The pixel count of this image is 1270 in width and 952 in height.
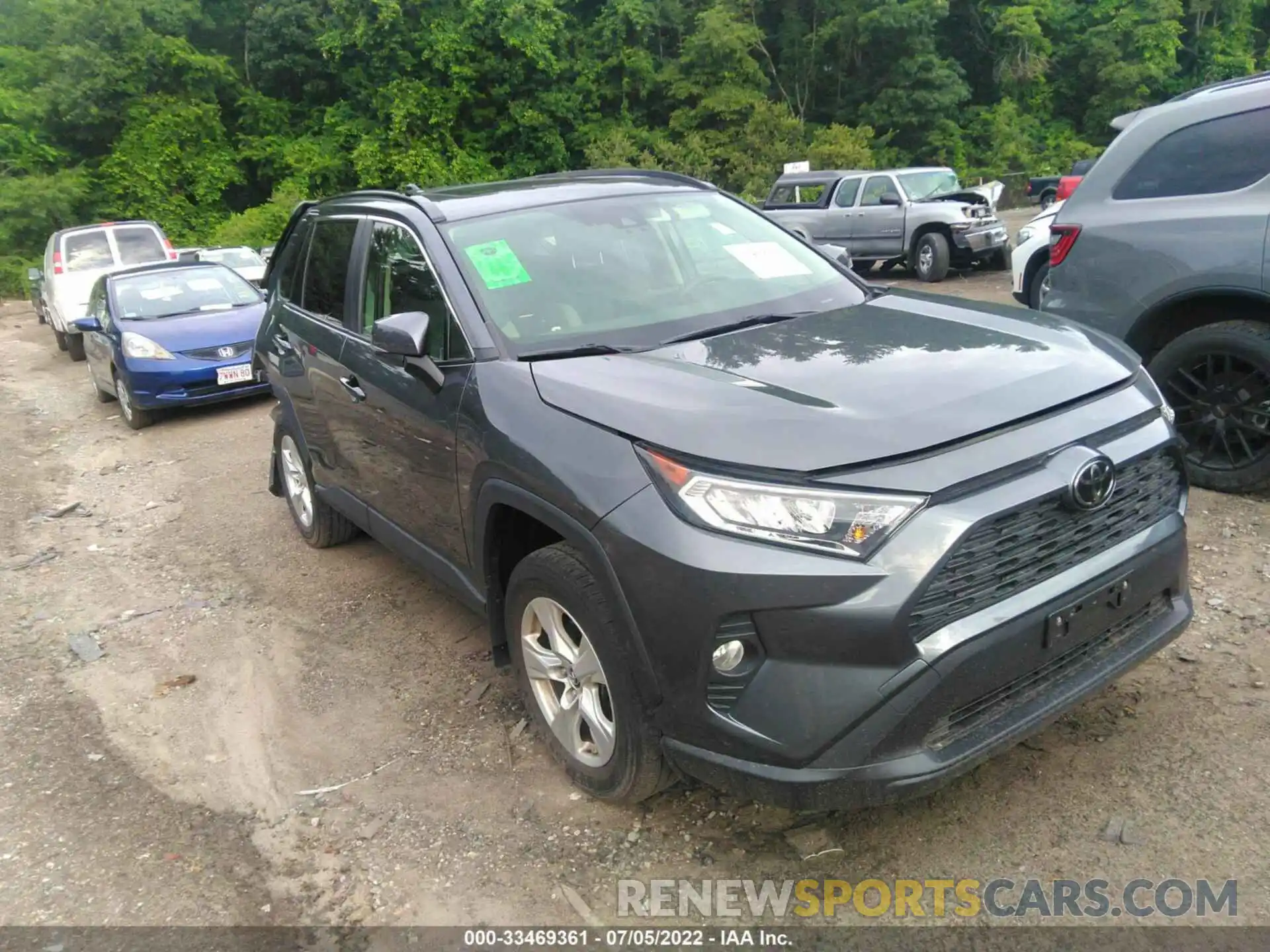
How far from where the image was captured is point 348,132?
112 feet

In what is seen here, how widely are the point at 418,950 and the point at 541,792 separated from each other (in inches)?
28.1

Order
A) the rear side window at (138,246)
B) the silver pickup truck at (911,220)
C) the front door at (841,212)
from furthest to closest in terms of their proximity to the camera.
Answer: the rear side window at (138,246) → the front door at (841,212) → the silver pickup truck at (911,220)

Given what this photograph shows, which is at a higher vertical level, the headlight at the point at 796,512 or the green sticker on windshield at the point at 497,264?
the green sticker on windshield at the point at 497,264

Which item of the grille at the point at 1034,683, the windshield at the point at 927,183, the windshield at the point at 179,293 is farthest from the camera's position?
the windshield at the point at 927,183

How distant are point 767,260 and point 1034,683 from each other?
6.82 feet

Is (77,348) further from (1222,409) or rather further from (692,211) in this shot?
→ (1222,409)

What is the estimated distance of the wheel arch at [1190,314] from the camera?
15.4ft

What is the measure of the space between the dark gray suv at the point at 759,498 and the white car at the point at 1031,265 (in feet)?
16.7

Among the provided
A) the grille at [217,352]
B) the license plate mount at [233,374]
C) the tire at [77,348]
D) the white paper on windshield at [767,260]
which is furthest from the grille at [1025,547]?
the tire at [77,348]

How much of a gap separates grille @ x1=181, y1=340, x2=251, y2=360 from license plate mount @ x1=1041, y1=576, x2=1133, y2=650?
358 inches

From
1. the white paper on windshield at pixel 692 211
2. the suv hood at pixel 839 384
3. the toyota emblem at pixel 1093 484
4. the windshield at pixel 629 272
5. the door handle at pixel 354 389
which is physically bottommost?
the door handle at pixel 354 389

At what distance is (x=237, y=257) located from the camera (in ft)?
54.6

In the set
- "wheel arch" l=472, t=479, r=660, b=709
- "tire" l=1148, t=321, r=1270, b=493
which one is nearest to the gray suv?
"tire" l=1148, t=321, r=1270, b=493

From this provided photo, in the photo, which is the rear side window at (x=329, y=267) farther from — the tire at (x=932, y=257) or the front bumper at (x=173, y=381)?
the tire at (x=932, y=257)
